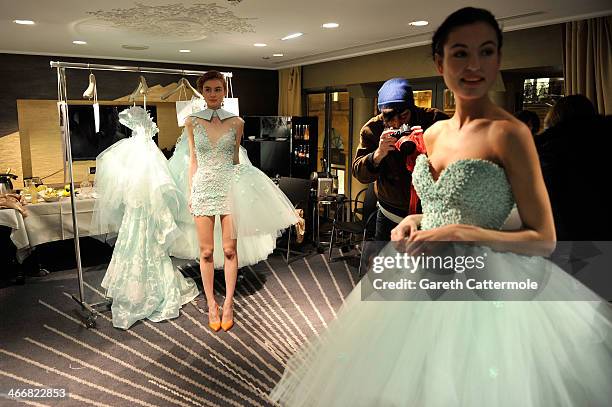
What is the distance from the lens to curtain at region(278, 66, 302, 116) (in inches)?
306

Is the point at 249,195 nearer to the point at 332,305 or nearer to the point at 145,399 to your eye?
the point at 332,305

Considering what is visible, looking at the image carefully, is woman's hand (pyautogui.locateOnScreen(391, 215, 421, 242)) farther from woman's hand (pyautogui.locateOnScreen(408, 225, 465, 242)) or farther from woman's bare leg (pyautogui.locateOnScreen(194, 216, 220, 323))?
woman's bare leg (pyautogui.locateOnScreen(194, 216, 220, 323))

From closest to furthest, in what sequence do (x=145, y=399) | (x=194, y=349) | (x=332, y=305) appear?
(x=145, y=399) < (x=194, y=349) < (x=332, y=305)

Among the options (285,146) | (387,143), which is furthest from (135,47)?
(387,143)

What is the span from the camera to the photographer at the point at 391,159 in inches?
73.9

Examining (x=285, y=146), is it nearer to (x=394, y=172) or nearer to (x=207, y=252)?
(x=207, y=252)

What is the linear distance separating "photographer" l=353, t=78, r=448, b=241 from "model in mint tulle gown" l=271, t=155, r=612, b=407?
62 centimetres

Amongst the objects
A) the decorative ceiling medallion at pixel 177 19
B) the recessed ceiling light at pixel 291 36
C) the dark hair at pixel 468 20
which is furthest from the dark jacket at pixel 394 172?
the recessed ceiling light at pixel 291 36

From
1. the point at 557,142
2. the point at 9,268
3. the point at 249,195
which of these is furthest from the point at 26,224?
the point at 557,142

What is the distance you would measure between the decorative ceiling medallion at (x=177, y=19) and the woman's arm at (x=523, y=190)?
9.89ft

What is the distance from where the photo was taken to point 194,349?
3.15 m

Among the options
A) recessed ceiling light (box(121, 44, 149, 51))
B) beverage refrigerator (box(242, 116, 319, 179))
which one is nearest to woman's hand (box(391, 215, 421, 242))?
recessed ceiling light (box(121, 44, 149, 51))

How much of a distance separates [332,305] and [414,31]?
9.16 feet

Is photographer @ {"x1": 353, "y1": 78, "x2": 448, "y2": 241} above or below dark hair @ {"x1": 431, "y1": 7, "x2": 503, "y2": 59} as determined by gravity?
below
